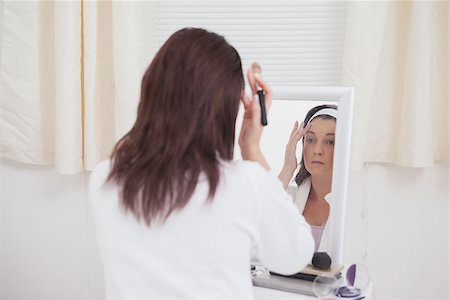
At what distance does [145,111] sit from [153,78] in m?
0.06

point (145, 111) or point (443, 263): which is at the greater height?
point (145, 111)

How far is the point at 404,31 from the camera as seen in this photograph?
1997mm

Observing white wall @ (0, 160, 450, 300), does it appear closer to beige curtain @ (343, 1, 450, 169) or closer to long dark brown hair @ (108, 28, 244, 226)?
beige curtain @ (343, 1, 450, 169)

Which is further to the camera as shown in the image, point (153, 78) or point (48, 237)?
point (48, 237)

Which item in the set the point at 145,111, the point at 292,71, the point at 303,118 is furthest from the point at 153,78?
the point at 292,71

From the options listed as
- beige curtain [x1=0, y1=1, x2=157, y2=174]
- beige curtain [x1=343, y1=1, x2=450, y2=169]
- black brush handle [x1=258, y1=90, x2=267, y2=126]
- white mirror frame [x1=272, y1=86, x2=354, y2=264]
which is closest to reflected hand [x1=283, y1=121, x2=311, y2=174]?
white mirror frame [x1=272, y1=86, x2=354, y2=264]

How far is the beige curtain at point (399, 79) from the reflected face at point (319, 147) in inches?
18.0

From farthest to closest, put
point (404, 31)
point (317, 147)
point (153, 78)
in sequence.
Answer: point (404, 31)
point (317, 147)
point (153, 78)

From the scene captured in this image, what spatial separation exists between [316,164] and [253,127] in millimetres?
370

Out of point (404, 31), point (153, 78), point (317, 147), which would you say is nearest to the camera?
point (153, 78)

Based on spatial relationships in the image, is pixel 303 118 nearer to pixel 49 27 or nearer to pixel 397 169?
pixel 397 169

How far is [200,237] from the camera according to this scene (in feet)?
3.30

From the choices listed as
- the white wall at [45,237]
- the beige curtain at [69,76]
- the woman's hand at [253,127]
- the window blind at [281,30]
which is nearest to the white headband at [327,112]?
the woman's hand at [253,127]

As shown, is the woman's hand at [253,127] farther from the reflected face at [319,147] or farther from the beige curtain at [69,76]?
the beige curtain at [69,76]
